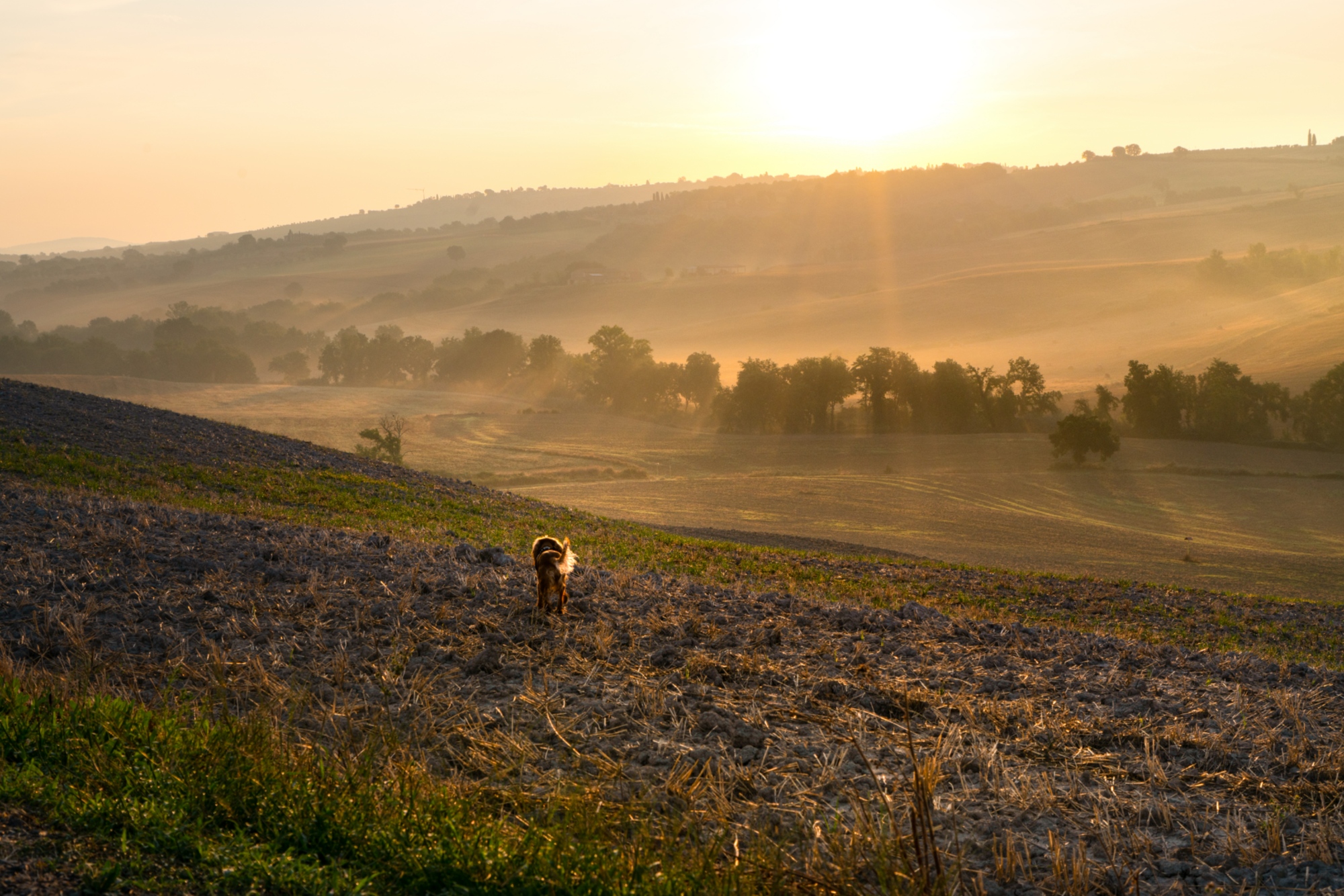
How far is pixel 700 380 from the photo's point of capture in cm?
8006

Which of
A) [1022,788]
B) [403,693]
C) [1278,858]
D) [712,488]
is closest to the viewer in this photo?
[1278,858]

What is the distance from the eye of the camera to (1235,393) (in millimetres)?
60438

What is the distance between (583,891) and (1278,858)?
3594 millimetres

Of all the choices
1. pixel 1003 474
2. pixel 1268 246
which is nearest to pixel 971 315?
pixel 1268 246

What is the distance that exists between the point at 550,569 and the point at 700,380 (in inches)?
2830

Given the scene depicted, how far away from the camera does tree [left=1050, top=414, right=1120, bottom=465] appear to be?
54.6 m

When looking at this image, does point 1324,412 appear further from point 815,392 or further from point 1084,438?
point 815,392

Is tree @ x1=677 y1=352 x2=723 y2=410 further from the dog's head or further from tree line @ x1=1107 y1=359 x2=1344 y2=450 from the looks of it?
the dog's head

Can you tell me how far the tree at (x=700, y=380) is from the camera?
261ft

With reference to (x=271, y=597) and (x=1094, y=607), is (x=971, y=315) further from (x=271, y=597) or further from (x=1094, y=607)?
(x=271, y=597)

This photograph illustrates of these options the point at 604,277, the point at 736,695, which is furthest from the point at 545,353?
the point at 736,695

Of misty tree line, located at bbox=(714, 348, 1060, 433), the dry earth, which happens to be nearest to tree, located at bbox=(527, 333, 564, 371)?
misty tree line, located at bbox=(714, 348, 1060, 433)

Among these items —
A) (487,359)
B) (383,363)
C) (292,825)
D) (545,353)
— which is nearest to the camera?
(292,825)

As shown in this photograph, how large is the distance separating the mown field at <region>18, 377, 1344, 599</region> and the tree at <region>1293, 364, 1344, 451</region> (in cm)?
268
